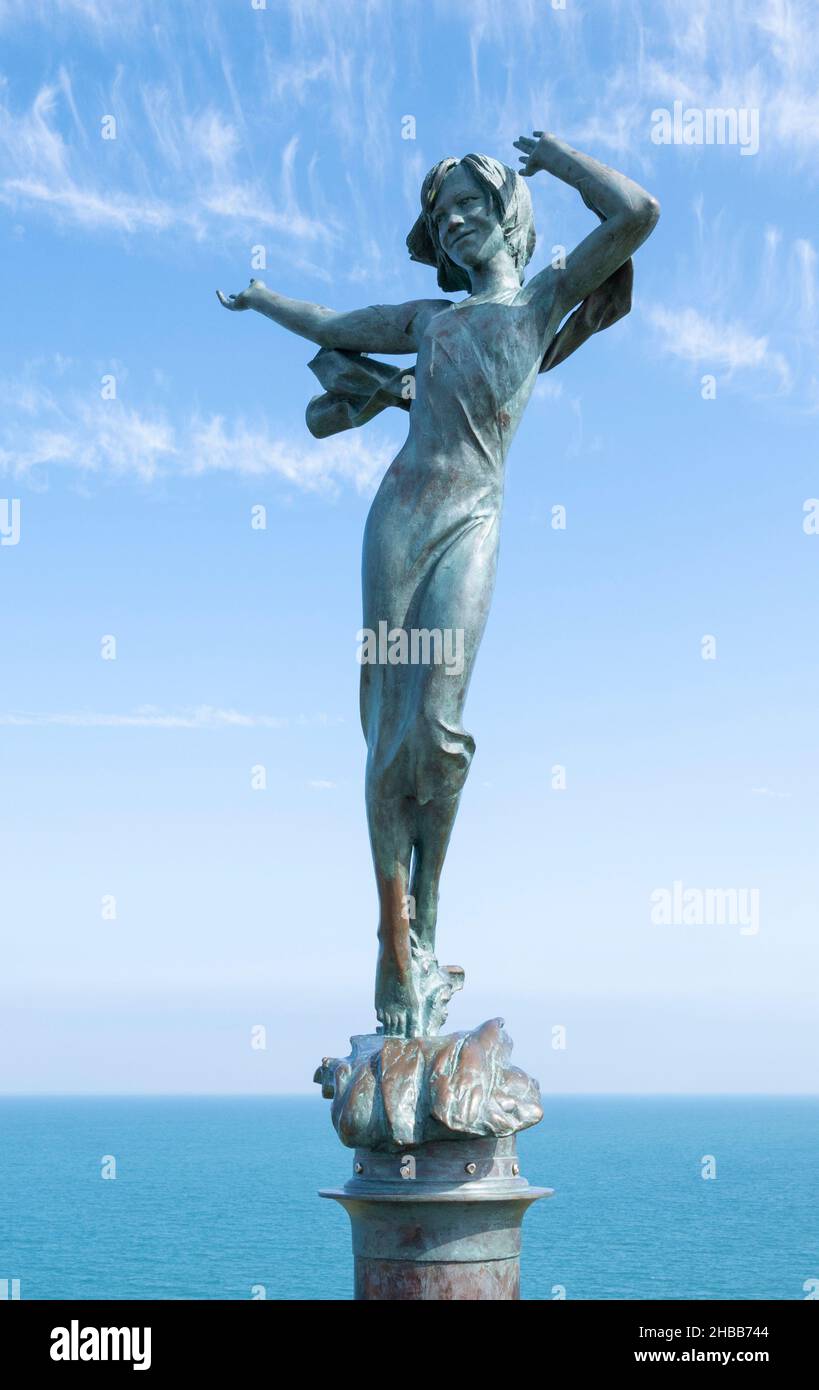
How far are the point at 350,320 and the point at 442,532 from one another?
5.13 feet

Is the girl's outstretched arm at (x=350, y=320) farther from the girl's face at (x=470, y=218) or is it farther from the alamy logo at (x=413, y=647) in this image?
the alamy logo at (x=413, y=647)

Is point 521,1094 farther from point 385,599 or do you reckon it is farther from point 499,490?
point 499,490

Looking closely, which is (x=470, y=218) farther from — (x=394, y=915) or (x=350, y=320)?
(x=394, y=915)

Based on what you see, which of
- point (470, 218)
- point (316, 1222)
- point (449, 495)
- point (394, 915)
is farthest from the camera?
point (316, 1222)

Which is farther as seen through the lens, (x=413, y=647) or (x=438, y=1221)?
(x=413, y=647)

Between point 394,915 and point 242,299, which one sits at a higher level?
point 242,299

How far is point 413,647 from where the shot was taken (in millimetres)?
7445

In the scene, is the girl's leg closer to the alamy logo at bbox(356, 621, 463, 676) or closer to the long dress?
the long dress

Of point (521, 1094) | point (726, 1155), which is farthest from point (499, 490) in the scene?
point (726, 1155)

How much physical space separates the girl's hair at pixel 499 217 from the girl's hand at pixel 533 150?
0.51ft

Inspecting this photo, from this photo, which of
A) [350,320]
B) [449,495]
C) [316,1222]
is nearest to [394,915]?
[449,495]

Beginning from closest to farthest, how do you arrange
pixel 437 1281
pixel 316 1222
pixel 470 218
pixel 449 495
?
1. pixel 437 1281
2. pixel 449 495
3. pixel 470 218
4. pixel 316 1222

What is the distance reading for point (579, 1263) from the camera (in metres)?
82.2
